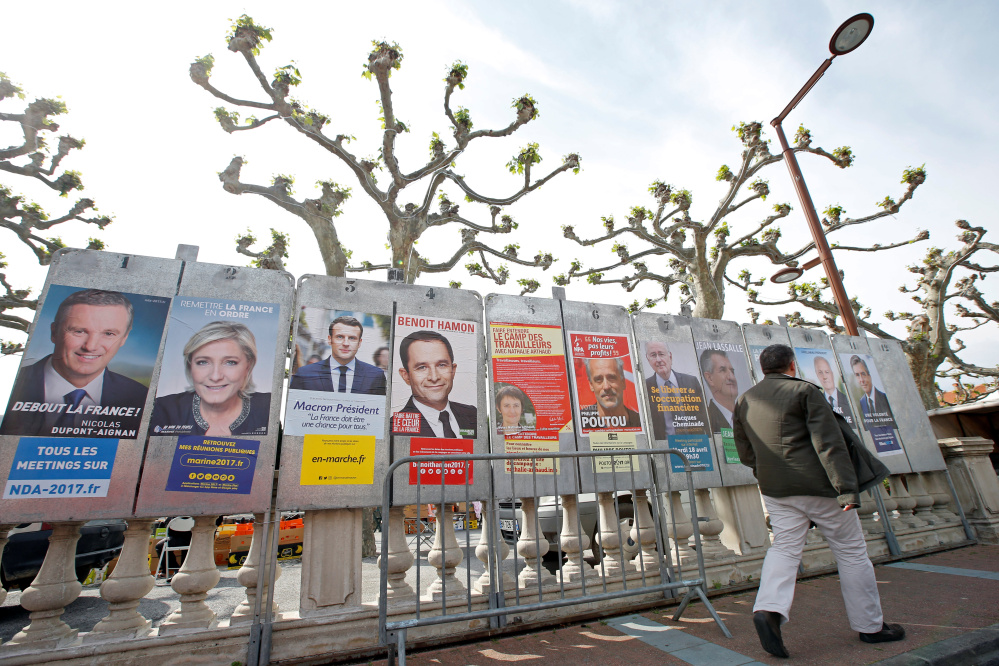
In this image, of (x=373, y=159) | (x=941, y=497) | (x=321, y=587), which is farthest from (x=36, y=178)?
(x=941, y=497)

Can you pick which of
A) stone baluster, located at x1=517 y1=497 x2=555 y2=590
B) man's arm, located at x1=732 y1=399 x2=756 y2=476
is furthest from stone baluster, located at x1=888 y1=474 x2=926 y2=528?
stone baluster, located at x1=517 y1=497 x2=555 y2=590

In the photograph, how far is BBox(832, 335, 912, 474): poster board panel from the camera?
6531 millimetres

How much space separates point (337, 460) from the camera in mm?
3605

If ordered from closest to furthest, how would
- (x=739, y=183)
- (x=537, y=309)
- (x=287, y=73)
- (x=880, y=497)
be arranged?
(x=537, y=309)
(x=880, y=497)
(x=287, y=73)
(x=739, y=183)

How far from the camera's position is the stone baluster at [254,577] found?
322 cm

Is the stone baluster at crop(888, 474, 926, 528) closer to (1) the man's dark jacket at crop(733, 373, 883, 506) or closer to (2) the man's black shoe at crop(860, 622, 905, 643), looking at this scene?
(2) the man's black shoe at crop(860, 622, 905, 643)

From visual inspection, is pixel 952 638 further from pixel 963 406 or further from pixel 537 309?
pixel 963 406

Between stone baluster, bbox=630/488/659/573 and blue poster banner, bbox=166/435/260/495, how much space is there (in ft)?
11.0

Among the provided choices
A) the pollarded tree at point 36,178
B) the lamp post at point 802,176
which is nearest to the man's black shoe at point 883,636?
the lamp post at point 802,176

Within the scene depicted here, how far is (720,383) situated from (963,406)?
6.45 m

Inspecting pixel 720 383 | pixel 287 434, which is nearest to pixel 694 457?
pixel 720 383

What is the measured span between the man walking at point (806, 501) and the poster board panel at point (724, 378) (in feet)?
6.11

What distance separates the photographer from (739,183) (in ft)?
39.6

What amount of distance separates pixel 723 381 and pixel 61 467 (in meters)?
6.33
